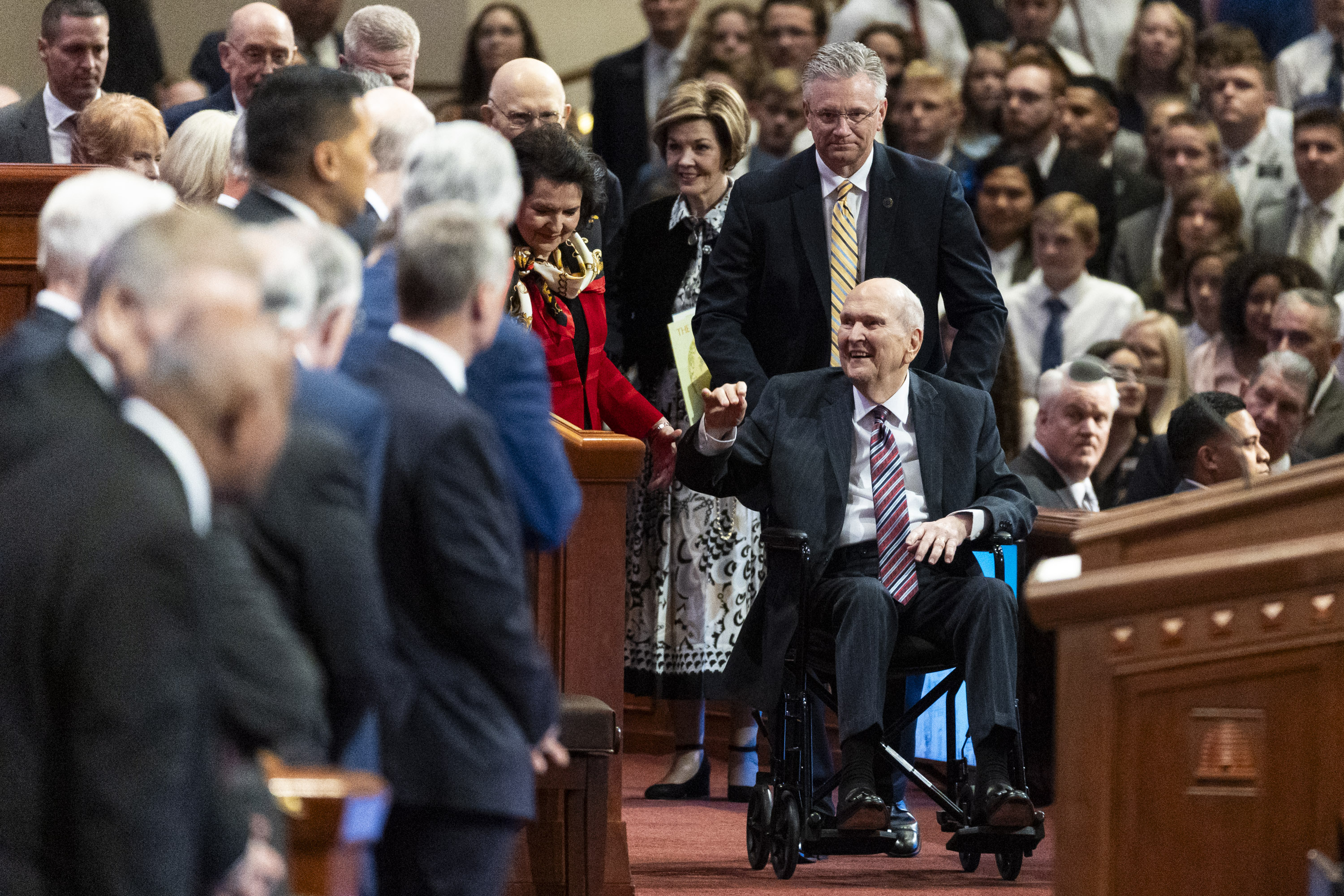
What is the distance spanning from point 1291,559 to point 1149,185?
4.54 meters

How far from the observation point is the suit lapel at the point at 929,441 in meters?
4.89

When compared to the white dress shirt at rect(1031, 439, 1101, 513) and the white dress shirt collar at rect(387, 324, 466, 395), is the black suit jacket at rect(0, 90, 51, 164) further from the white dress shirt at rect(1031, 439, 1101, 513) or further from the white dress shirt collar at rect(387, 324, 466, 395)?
the white dress shirt collar at rect(387, 324, 466, 395)

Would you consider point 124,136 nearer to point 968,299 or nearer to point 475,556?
point 968,299

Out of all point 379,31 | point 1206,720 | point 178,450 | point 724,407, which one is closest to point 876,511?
point 724,407

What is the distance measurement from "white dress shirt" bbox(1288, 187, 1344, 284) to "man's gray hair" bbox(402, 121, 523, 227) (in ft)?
16.2

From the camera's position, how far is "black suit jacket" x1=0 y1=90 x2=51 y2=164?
5.66 meters

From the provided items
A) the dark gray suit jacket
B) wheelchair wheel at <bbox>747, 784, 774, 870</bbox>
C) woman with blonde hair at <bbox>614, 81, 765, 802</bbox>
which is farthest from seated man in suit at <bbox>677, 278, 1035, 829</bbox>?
the dark gray suit jacket

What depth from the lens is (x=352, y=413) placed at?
8.21ft

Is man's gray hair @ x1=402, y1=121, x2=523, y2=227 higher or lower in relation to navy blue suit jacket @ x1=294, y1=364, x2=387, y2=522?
higher

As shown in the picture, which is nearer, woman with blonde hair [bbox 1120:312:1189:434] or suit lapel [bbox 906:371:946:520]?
suit lapel [bbox 906:371:946:520]

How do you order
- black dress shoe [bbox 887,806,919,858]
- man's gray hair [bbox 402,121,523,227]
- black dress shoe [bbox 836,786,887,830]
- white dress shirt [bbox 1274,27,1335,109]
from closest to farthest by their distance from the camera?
man's gray hair [bbox 402,121,523,227]
black dress shoe [bbox 836,786,887,830]
black dress shoe [bbox 887,806,919,858]
white dress shirt [bbox 1274,27,1335,109]

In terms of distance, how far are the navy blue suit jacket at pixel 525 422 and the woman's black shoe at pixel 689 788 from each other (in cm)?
284

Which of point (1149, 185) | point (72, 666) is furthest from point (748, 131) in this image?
point (72, 666)

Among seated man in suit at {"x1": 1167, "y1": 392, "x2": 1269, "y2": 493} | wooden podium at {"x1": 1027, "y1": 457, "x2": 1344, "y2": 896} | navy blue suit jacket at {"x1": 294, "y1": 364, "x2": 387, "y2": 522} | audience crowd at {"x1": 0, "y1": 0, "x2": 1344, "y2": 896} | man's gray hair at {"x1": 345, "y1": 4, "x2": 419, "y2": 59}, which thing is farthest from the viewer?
seated man in suit at {"x1": 1167, "y1": 392, "x2": 1269, "y2": 493}
